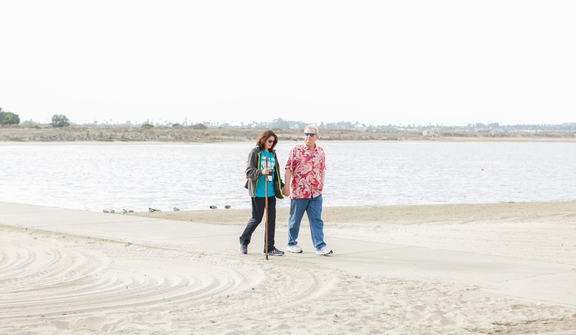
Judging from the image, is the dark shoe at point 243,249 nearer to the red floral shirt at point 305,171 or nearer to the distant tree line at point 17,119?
the red floral shirt at point 305,171

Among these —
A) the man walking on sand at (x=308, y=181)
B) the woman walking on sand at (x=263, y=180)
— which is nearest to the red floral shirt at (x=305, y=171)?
the man walking on sand at (x=308, y=181)

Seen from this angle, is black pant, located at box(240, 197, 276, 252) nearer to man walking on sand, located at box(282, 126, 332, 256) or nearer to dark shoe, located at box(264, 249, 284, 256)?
dark shoe, located at box(264, 249, 284, 256)

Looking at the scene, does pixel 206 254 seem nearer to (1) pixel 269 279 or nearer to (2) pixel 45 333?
(1) pixel 269 279

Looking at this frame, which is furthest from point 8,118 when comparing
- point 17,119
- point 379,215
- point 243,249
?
point 243,249

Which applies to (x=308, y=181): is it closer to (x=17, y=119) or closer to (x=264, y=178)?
(x=264, y=178)

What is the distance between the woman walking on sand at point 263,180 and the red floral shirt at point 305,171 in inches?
9.0

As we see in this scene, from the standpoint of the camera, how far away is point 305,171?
1052 centimetres

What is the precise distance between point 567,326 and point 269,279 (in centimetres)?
339

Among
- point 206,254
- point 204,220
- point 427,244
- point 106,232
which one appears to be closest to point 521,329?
point 206,254

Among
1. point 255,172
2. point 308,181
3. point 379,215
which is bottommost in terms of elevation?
point 379,215

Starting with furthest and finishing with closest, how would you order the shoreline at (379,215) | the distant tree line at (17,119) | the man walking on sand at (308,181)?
the distant tree line at (17,119)
the shoreline at (379,215)
the man walking on sand at (308,181)

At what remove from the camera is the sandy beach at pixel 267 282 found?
6.93 meters

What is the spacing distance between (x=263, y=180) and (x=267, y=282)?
6.55 feet

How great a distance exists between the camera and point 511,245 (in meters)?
12.5
